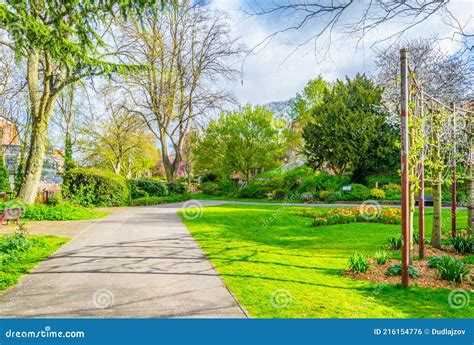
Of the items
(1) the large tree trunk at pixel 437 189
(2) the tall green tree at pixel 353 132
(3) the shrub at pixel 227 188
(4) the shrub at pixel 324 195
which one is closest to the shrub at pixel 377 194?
(4) the shrub at pixel 324 195

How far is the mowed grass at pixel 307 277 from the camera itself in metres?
4.04

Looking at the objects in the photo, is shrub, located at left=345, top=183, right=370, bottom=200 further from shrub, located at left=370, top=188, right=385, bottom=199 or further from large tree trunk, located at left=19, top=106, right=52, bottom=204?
large tree trunk, located at left=19, top=106, right=52, bottom=204

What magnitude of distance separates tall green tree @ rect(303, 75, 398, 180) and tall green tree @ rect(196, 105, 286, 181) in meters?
3.30

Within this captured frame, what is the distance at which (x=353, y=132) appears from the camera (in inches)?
997

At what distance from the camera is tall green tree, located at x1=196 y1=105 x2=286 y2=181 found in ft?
98.3

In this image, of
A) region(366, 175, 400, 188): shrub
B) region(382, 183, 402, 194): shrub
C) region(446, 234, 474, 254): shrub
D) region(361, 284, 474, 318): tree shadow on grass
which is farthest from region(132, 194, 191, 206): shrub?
region(361, 284, 474, 318): tree shadow on grass

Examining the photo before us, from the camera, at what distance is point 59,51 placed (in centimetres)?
724

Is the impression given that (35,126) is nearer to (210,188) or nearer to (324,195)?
(324,195)

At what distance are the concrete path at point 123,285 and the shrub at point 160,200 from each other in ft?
45.1

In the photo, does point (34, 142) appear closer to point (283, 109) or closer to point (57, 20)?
point (57, 20)

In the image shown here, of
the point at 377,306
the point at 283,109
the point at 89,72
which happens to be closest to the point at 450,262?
the point at 377,306

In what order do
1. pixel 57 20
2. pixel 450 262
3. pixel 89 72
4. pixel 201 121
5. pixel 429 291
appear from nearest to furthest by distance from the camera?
pixel 429 291
pixel 450 262
pixel 57 20
pixel 89 72
pixel 201 121

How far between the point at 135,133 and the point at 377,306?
108ft

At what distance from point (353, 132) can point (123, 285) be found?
76.3ft
